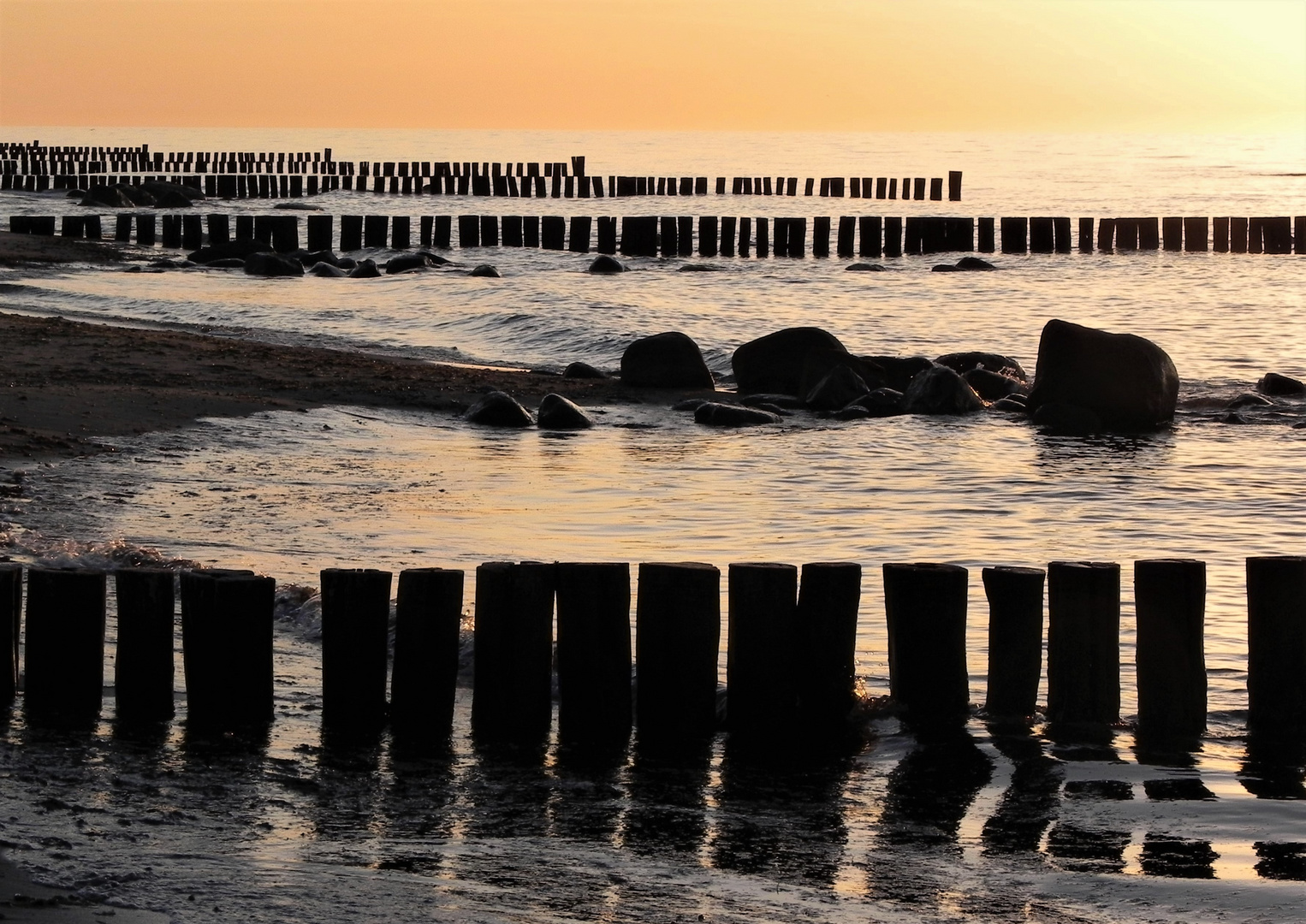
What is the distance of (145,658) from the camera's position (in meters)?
5.41

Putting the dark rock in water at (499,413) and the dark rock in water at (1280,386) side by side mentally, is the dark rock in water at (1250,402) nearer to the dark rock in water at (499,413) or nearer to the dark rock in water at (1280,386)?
the dark rock in water at (1280,386)

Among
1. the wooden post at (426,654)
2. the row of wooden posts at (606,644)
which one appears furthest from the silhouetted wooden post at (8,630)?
the wooden post at (426,654)

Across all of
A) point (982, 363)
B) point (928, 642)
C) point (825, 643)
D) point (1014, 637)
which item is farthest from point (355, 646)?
point (982, 363)

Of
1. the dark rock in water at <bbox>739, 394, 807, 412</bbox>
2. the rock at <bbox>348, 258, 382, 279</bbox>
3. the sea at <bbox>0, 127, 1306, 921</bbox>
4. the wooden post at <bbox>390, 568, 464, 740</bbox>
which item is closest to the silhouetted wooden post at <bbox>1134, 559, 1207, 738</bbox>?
the sea at <bbox>0, 127, 1306, 921</bbox>

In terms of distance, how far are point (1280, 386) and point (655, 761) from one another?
507 inches

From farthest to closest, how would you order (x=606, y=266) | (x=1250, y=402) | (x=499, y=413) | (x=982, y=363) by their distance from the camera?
1. (x=606, y=266)
2. (x=982, y=363)
3. (x=1250, y=402)
4. (x=499, y=413)

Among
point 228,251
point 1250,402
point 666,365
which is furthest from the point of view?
point 228,251

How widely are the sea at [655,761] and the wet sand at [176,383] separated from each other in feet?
1.56

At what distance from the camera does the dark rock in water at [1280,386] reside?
637 inches

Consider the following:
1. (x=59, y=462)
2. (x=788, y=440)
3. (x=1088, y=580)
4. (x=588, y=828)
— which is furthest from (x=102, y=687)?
(x=788, y=440)

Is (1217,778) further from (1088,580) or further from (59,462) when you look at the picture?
(59,462)

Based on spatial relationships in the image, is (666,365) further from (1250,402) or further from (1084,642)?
(1084,642)

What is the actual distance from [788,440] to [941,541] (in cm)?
397

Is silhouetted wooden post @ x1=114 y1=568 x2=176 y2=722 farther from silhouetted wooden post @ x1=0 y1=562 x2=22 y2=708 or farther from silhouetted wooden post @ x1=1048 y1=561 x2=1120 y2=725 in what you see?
silhouetted wooden post @ x1=1048 y1=561 x2=1120 y2=725
